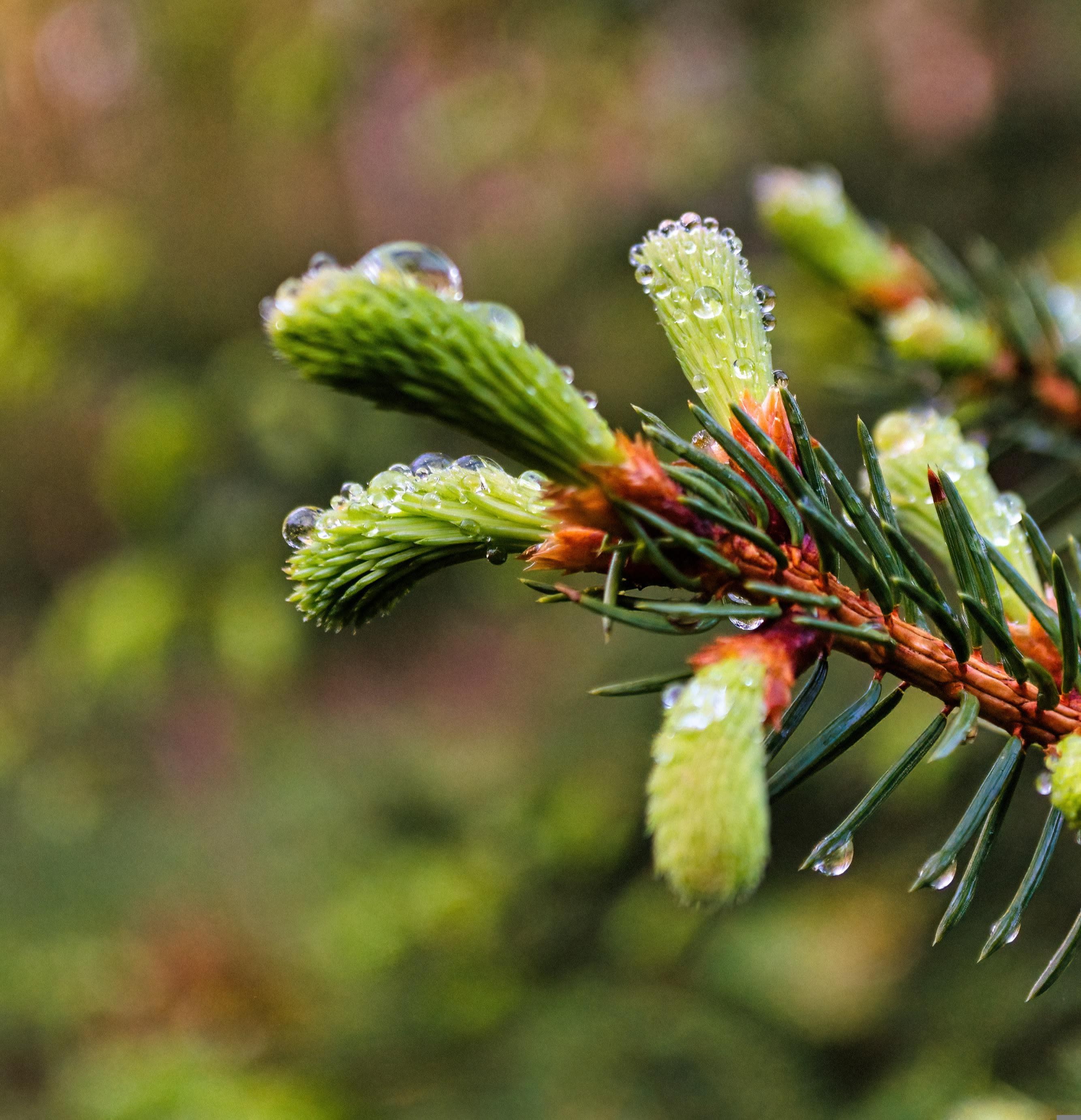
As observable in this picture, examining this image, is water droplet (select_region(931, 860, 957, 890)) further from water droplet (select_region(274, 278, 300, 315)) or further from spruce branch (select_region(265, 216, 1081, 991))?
water droplet (select_region(274, 278, 300, 315))

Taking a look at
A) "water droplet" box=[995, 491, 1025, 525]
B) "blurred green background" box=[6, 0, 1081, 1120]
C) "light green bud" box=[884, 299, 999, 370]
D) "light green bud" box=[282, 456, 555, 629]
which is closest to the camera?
"light green bud" box=[282, 456, 555, 629]

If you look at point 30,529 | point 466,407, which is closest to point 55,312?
point 466,407

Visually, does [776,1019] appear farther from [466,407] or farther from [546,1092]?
[466,407]

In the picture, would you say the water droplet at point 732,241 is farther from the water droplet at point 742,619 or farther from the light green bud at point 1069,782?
the light green bud at point 1069,782

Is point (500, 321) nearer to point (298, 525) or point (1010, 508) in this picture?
point (298, 525)

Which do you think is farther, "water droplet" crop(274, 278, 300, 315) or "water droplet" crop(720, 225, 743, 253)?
"water droplet" crop(720, 225, 743, 253)

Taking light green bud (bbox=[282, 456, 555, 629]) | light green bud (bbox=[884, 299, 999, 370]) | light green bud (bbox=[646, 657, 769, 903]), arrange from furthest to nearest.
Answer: light green bud (bbox=[884, 299, 999, 370]) < light green bud (bbox=[282, 456, 555, 629]) < light green bud (bbox=[646, 657, 769, 903])

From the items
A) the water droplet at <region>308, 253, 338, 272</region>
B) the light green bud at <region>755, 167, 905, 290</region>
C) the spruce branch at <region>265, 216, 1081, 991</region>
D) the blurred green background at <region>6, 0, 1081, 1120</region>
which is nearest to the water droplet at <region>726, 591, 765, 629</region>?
the spruce branch at <region>265, 216, 1081, 991</region>

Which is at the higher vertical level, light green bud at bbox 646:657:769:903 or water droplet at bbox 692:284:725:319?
water droplet at bbox 692:284:725:319

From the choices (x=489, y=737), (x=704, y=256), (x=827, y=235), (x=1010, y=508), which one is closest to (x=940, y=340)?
(x=827, y=235)
